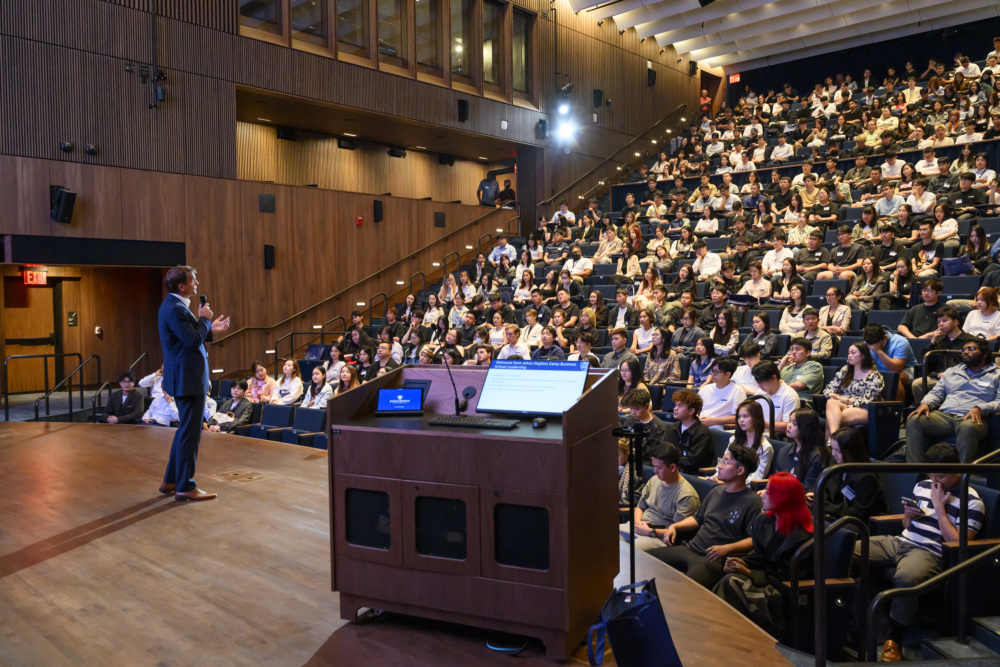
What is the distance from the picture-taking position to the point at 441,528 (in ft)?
6.39

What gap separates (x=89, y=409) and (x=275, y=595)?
5933 mm

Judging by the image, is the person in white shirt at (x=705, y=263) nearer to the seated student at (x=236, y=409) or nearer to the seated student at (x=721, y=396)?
the seated student at (x=721, y=396)

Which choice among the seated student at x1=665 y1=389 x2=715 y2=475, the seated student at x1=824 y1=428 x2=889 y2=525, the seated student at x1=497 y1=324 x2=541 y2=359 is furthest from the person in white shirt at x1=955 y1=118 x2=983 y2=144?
the seated student at x1=824 y1=428 x2=889 y2=525

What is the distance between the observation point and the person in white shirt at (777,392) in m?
4.20

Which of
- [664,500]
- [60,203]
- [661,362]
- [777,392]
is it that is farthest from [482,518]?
[60,203]

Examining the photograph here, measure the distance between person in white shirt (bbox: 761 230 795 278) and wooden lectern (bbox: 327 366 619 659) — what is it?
5.24 m

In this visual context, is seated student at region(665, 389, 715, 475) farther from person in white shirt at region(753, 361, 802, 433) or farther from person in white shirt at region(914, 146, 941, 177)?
person in white shirt at region(914, 146, 941, 177)

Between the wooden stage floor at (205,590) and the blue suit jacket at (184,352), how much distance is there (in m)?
0.52

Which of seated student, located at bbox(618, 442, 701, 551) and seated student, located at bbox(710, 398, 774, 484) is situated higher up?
seated student, located at bbox(710, 398, 774, 484)

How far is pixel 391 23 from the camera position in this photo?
1016 centimetres

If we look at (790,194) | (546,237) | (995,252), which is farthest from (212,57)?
(995,252)

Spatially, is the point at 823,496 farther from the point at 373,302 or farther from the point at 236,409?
the point at 373,302

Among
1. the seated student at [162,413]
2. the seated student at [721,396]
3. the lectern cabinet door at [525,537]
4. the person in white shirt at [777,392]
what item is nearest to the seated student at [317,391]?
the seated student at [162,413]

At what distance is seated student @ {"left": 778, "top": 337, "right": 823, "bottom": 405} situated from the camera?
464 centimetres
